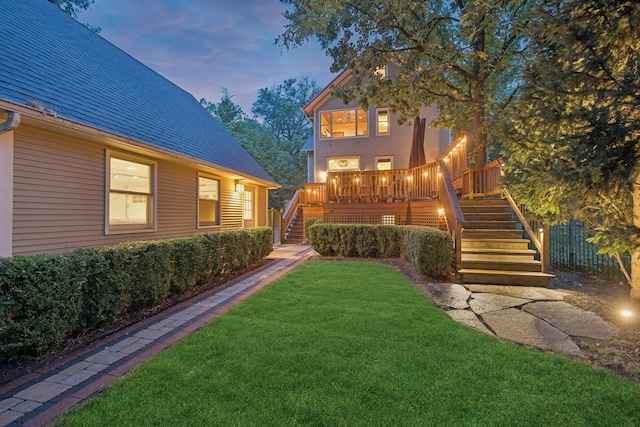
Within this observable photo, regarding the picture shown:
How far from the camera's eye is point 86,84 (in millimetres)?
6195

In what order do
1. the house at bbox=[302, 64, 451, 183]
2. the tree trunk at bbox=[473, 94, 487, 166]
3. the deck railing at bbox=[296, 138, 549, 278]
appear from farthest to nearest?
the house at bbox=[302, 64, 451, 183]
the tree trunk at bbox=[473, 94, 487, 166]
the deck railing at bbox=[296, 138, 549, 278]

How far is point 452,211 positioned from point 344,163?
9.87 meters

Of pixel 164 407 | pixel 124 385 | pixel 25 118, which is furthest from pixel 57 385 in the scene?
pixel 25 118

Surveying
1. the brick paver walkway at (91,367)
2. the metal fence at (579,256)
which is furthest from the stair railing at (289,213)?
the metal fence at (579,256)

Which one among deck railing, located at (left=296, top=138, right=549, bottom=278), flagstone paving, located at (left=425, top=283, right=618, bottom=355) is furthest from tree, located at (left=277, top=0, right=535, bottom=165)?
flagstone paving, located at (left=425, top=283, right=618, bottom=355)

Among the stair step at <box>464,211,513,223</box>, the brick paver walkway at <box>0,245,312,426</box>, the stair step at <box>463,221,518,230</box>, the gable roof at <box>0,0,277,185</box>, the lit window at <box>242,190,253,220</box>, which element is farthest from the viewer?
the lit window at <box>242,190,253,220</box>

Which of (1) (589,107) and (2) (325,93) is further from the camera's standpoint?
(2) (325,93)

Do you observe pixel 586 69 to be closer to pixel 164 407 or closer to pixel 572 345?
pixel 572 345

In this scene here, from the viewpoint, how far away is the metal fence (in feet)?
20.4

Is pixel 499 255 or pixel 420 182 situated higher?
pixel 420 182

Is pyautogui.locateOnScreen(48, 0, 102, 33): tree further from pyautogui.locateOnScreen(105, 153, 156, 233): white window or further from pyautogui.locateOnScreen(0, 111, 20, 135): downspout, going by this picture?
pyautogui.locateOnScreen(0, 111, 20, 135): downspout

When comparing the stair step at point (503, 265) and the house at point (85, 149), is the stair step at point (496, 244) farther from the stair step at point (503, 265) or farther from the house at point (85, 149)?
the house at point (85, 149)

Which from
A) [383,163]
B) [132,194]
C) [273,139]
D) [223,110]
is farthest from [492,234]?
[273,139]

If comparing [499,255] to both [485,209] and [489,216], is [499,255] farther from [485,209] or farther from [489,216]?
[485,209]
